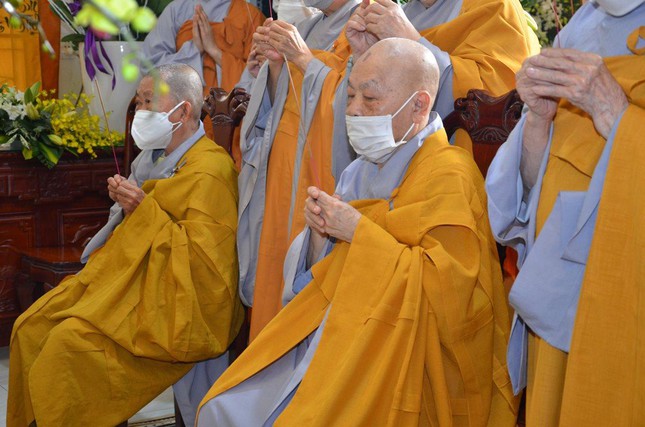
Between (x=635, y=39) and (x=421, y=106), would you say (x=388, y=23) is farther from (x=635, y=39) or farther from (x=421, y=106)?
(x=635, y=39)

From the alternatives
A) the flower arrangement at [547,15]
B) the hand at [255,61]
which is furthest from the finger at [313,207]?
the flower arrangement at [547,15]

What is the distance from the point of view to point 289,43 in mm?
3207

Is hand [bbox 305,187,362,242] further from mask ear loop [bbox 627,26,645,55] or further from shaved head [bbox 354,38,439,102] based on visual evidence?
mask ear loop [bbox 627,26,645,55]

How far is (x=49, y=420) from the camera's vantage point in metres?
3.15

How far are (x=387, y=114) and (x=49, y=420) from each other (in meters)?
1.63

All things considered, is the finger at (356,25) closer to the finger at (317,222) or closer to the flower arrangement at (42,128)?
the finger at (317,222)

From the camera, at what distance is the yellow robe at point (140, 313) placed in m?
3.21

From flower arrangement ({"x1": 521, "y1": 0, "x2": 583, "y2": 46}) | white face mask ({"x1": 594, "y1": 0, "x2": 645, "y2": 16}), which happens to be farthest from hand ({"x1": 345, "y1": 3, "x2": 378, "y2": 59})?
flower arrangement ({"x1": 521, "y1": 0, "x2": 583, "y2": 46})

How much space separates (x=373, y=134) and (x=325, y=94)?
697 millimetres

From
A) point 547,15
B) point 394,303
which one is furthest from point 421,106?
point 547,15

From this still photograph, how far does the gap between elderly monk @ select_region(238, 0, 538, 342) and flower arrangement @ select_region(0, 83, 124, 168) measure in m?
1.76

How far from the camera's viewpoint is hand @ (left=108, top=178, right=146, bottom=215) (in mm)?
3482

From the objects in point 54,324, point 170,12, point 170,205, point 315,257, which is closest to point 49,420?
point 54,324

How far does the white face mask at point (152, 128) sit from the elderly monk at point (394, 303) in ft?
3.90
